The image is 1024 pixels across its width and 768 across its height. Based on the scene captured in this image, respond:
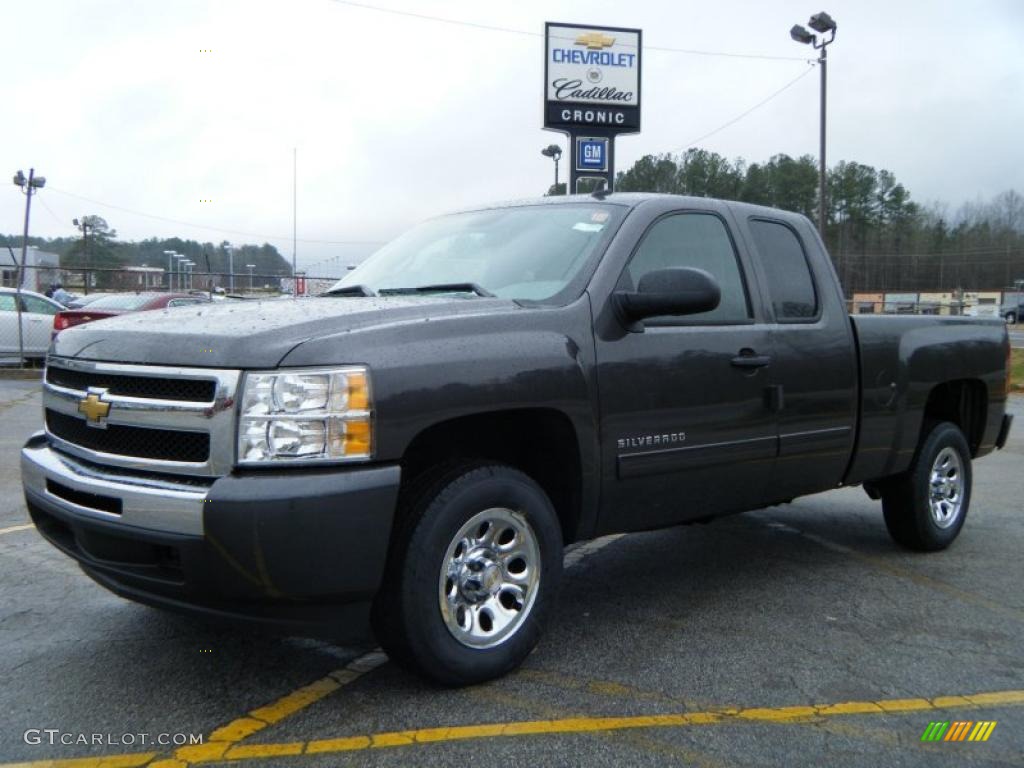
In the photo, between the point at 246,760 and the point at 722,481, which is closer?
the point at 246,760

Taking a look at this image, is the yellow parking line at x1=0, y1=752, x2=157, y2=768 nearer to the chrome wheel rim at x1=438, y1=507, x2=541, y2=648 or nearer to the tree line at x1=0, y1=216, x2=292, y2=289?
the chrome wheel rim at x1=438, y1=507, x2=541, y2=648

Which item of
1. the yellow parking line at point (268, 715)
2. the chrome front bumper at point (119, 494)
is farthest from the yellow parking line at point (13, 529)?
the yellow parking line at point (268, 715)

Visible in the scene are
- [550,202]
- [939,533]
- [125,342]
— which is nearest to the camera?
[125,342]

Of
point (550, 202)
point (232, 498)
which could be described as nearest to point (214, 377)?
point (232, 498)

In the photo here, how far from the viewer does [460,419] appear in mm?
3525

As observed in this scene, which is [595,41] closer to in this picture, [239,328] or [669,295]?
[669,295]

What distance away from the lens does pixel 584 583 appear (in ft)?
16.5

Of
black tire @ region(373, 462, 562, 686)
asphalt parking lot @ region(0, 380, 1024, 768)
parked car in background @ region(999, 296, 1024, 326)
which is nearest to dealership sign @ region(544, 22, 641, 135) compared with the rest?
asphalt parking lot @ region(0, 380, 1024, 768)

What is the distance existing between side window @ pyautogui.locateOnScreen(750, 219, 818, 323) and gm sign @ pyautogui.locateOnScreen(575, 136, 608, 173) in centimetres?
1647

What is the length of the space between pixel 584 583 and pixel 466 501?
1.86m

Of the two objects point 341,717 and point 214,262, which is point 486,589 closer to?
point 341,717

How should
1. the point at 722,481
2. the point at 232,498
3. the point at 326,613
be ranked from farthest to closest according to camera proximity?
the point at 722,481 → the point at 326,613 → the point at 232,498

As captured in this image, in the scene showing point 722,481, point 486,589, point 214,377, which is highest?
point 214,377

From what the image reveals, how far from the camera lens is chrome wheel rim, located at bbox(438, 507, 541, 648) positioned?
11.3 ft
